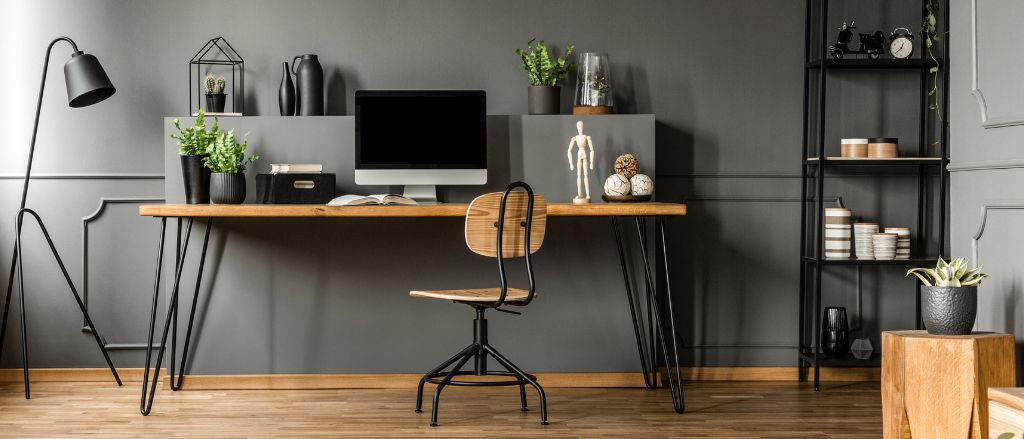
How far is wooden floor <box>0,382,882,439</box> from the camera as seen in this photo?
3287 millimetres

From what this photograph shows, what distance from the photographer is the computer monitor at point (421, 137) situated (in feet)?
13.3

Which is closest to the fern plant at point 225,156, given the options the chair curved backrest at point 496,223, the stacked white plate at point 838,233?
the chair curved backrest at point 496,223

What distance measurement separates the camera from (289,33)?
4312mm

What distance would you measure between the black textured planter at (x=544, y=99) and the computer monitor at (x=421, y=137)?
9.9 inches

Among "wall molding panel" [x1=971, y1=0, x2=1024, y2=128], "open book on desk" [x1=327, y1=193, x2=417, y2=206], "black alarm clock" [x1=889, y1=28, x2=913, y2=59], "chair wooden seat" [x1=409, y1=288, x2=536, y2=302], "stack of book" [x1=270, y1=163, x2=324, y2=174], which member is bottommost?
"chair wooden seat" [x1=409, y1=288, x2=536, y2=302]

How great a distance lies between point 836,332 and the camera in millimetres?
4160

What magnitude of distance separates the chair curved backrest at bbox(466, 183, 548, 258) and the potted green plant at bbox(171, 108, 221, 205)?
4.19 feet

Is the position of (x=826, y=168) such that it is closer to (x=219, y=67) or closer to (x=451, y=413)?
(x=451, y=413)

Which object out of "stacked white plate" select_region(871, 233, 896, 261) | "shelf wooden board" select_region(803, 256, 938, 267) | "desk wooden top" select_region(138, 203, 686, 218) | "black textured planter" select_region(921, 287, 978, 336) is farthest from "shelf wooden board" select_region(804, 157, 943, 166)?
"black textured planter" select_region(921, 287, 978, 336)

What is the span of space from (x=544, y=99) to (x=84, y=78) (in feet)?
6.27

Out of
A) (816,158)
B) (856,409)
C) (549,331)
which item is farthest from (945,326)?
(549,331)

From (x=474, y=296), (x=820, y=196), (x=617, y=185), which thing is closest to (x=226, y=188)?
(x=474, y=296)

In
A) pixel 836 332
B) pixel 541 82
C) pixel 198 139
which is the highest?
pixel 541 82

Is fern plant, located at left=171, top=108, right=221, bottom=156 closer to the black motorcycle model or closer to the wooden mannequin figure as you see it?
the wooden mannequin figure
